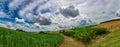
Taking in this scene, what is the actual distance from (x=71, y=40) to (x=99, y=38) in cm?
503

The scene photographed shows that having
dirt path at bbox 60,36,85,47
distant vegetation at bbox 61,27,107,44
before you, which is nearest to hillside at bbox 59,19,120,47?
distant vegetation at bbox 61,27,107,44

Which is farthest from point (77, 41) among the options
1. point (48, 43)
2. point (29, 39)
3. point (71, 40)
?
point (29, 39)

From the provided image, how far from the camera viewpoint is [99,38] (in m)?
49.8

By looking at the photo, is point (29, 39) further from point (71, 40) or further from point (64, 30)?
point (64, 30)

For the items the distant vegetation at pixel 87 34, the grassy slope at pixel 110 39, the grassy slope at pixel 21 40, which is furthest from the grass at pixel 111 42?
the grassy slope at pixel 21 40

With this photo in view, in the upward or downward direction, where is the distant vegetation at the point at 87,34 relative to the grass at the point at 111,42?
upward

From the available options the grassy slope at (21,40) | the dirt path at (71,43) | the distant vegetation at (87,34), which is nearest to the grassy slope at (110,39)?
the distant vegetation at (87,34)

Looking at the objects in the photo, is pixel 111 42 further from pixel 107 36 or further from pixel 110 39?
pixel 107 36

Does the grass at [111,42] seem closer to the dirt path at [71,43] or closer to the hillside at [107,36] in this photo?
the hillside at [107,36]

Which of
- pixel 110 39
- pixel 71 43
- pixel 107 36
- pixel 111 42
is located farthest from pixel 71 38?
pixel 111 42

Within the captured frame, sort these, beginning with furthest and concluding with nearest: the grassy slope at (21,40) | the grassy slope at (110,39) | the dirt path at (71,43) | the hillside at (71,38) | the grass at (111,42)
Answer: the dirt path at (71,43)
the hillside at (71,38)
the grassy slope at (21,40)
the grassy slope at (110,39)
the grass at (111,42)

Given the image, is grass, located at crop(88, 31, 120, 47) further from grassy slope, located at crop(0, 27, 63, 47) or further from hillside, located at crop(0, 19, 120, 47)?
grassy slope, located at crop(0, 27, 63, 47)

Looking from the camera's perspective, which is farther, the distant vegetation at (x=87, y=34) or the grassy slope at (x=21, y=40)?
the distant vegetation at (x=87, y=34)

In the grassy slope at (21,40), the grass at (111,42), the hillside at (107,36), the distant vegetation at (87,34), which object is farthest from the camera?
the distant vegetation at (87,34)
